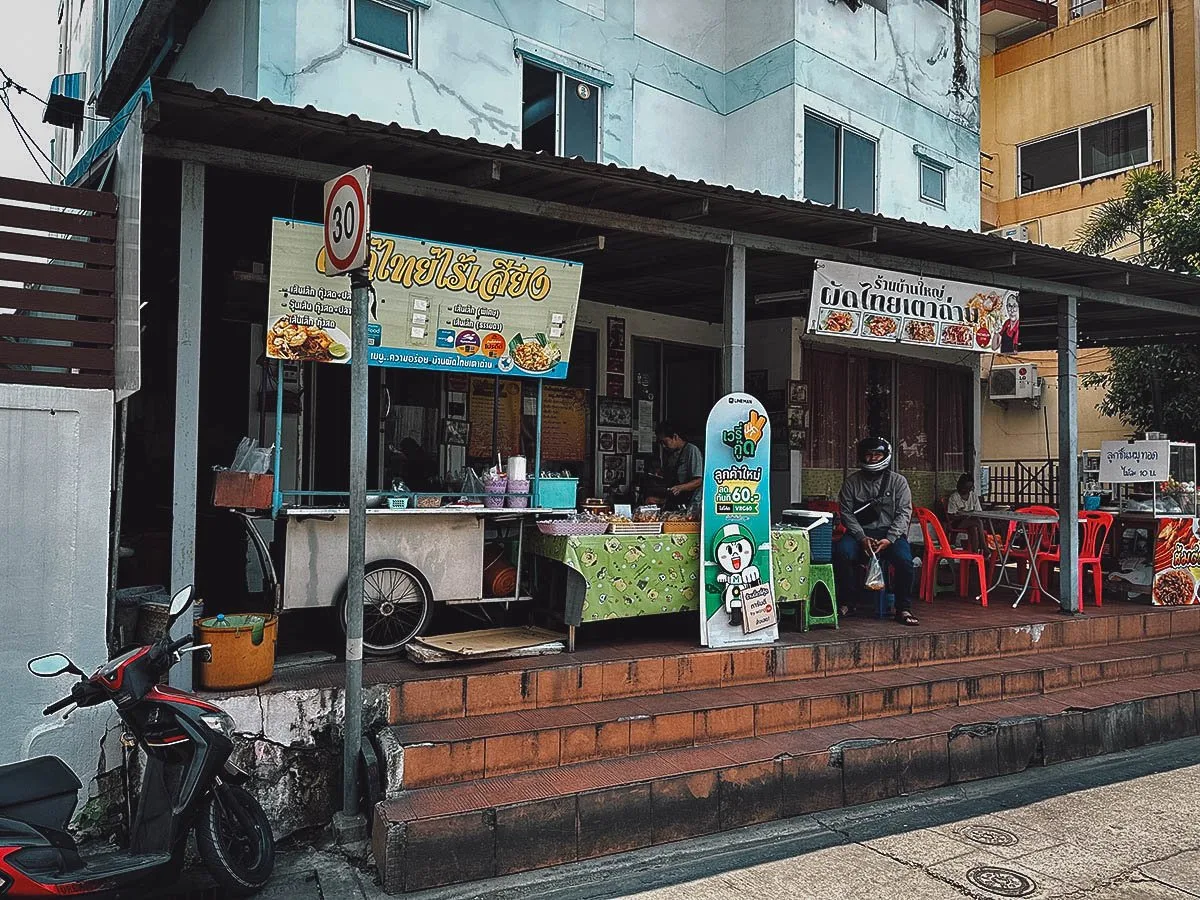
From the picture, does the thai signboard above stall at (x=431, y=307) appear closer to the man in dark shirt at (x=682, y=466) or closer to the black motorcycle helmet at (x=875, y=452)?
the man in dark shirt at (x=682, y=466)

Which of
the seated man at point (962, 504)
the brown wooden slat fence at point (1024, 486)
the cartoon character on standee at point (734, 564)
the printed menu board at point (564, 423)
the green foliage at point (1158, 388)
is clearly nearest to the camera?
the cartoon character on standee at point (734, 564)

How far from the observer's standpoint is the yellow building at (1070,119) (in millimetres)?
19219

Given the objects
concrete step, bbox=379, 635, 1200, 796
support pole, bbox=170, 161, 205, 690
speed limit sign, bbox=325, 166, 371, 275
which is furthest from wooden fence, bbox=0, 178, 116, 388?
concrete step, bbox=379, 635, 1200, 796

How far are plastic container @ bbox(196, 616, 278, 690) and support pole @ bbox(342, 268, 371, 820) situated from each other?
0.81 meters

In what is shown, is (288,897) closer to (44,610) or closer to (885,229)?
(44,610)

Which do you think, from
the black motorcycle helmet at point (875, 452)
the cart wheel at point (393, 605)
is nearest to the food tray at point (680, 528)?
the cart wheel at point (393, 605)

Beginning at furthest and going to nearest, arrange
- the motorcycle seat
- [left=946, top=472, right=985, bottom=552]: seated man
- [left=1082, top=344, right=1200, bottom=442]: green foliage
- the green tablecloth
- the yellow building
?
the yellow building
[left=1082, top=344, right=1200, bottom=442]: green foliage
[left=946, top=472, right=985, bottom=552]: seated man
the green tablecloth
the motorcycle seat

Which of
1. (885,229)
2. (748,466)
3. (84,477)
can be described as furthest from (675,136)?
(84,477)

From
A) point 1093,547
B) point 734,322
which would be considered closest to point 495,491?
point 734,322

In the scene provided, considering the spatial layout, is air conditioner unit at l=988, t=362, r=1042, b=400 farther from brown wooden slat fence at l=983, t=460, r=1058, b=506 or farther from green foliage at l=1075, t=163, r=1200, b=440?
brown wooden slat fence at l=983, t=460, r=1058, b=506

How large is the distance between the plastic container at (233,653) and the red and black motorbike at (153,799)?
0.73 m

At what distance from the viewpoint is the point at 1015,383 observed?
66.6ft

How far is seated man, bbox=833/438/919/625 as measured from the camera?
27.4 feet

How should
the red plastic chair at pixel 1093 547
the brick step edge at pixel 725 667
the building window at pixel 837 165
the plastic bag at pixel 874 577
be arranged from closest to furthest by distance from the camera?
the brick step edge at pixel 725 667 → the plastic bag at pixel 874 577 → the red plastic chair at pixel 1093 547 → the building window at pixel 837 165
